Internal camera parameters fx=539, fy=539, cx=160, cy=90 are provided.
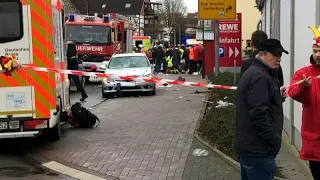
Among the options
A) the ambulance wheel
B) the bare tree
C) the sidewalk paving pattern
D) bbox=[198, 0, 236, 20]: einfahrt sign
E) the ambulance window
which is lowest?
the sidewalk paving pattern

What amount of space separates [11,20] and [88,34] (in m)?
16.4

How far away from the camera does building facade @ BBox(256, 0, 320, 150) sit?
296 inches

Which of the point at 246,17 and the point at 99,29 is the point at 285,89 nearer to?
the point at 99,29

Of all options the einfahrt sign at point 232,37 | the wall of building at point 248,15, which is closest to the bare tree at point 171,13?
the wall of building at point 248,15

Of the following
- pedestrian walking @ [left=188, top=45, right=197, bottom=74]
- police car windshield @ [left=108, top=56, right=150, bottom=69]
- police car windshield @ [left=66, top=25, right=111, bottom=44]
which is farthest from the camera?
pedestrian walking @ [left=188, top=45, right=197, bottom=74]

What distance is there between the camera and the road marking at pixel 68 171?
292 inches

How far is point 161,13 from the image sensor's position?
90.5 metres

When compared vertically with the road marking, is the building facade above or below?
above

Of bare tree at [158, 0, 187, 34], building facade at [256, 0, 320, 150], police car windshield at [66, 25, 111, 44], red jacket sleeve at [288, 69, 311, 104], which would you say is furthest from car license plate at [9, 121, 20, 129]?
bare tree at [158, 0, 187, 34]

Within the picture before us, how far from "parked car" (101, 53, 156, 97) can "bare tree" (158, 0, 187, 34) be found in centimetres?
6181

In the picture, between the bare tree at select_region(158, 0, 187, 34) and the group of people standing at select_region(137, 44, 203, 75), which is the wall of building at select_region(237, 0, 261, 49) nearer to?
the group of people standing at select_region(137, 44, 203, 75)

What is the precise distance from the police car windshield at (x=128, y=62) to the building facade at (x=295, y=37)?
860cm

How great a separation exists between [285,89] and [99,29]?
20432 mm

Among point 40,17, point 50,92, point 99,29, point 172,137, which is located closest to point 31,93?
point 50,92
